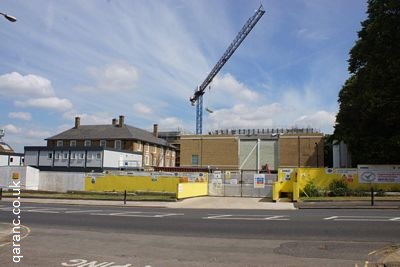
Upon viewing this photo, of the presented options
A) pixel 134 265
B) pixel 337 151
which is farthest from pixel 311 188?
pixel 337 151

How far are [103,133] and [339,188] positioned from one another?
189 feet

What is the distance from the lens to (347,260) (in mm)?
9797

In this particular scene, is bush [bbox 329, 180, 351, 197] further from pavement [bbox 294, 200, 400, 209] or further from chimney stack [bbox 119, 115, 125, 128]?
chimney stack [bbox 119, 115, 125, 128]

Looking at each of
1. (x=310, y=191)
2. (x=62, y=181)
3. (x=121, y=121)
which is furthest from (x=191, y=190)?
(x=121, y=121)

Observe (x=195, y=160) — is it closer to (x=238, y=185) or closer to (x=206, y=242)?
(x=238, y=185)

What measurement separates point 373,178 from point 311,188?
526cm

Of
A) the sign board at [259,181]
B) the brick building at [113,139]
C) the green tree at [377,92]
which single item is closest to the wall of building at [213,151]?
the brick building at [113,139]

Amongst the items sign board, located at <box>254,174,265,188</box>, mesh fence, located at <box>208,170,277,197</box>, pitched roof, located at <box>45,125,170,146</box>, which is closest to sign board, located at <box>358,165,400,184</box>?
mesh fence, located at <box>208,170,277,197</box>

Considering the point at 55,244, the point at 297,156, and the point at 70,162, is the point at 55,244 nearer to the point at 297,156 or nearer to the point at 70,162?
the point at 70,162

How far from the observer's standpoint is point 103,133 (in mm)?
82625

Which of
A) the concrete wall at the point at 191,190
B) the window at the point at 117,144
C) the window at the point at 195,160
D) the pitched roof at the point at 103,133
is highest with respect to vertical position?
the pitched roof at the point at 103,133

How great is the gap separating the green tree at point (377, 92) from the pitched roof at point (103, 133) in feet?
156

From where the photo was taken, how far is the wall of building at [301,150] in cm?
7768

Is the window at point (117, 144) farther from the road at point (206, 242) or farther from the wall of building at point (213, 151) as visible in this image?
the road at point (206, 242)
